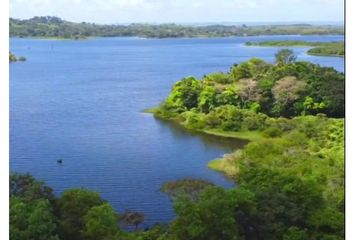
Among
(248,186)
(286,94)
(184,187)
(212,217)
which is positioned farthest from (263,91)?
(212,217)

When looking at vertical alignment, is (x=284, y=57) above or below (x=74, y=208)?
above

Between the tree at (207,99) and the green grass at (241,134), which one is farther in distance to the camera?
the tree at (207,99)

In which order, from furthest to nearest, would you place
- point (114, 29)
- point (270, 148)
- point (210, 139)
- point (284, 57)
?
point (284, 57) → point (210, 139) → point (270, 148) → point (114, 29)

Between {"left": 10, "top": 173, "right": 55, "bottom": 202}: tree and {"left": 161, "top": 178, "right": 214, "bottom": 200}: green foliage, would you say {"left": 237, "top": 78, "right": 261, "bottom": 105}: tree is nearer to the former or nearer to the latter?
{"left": 161, "top": 178, "right": 214, "bottom": 200}: green foliage

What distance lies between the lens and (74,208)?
2.28 meters

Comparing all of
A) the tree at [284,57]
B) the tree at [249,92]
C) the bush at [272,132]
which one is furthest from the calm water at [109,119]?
the tree at [284,57]

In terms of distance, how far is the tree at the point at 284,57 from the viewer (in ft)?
20.5

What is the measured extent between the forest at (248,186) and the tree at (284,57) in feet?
2.38

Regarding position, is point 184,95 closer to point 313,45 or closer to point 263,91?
point 263,91

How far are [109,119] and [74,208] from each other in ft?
5.86

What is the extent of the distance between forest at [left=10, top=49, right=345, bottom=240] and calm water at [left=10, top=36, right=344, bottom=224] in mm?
166

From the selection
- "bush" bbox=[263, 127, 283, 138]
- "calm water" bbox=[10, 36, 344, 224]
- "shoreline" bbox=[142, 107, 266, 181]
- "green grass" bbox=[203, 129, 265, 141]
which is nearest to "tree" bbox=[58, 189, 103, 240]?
"calm water" bbox=[10, 36, 344, 224]

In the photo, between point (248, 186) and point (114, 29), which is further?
point (114, 29)

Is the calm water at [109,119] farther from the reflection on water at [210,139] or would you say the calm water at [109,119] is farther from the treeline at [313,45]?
the treeline at [313,45]
